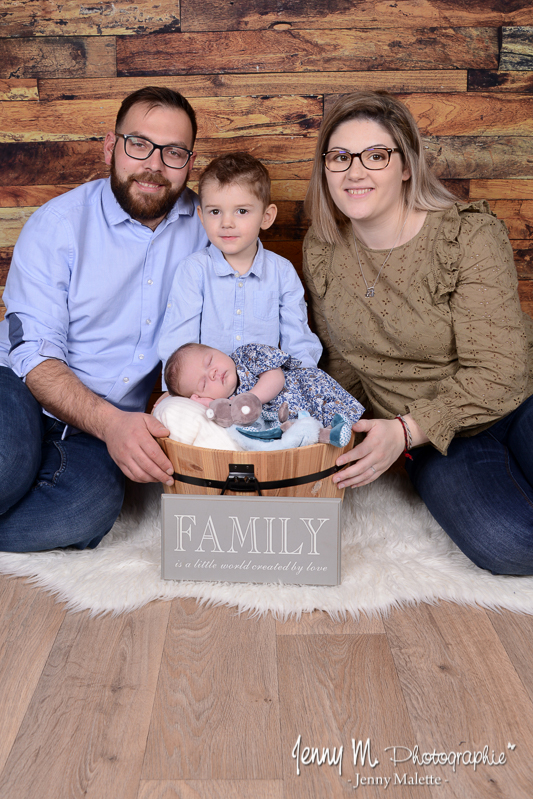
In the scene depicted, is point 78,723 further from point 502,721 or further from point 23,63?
point 23,63

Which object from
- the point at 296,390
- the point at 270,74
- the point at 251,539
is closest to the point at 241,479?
the point at 251,539

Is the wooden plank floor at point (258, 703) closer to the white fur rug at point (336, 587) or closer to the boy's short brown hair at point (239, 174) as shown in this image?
the white fur rug at point (336, 587)

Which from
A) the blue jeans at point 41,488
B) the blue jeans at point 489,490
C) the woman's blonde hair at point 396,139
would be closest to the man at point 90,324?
the blue jeans at point 41,488

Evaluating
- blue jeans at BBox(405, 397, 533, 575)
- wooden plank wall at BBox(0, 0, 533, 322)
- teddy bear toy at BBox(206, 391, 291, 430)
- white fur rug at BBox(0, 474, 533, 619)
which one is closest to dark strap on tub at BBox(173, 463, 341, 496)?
teddy bear toy at BBox(206, 391, 291, 430)

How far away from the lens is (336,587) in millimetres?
1613

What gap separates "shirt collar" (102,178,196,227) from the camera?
1.96 m

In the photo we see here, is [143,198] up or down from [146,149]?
down

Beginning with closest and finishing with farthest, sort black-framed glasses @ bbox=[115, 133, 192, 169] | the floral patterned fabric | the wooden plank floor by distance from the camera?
the wooden plank floor
the floral patterned fabric
black-framed glasses @ bbox=[115, 133, 192, 169]

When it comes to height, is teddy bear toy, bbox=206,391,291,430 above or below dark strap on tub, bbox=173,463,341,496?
above

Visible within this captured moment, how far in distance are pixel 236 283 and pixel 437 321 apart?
0.58 meters

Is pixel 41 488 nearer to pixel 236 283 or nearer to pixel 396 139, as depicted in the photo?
pixel 236 283

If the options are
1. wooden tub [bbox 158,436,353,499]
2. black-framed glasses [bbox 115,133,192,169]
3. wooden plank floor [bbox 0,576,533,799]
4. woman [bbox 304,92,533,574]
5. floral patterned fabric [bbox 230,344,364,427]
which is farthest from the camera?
black-framed glasses [bbox 115,133,192,169]

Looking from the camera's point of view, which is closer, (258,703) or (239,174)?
(258,703)

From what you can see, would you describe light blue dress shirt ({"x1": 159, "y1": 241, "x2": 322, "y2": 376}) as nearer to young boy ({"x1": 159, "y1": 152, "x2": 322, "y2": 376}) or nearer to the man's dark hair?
young boy ({"x1": 159, "y1": 152, "x2": 322, "y2": 376})
